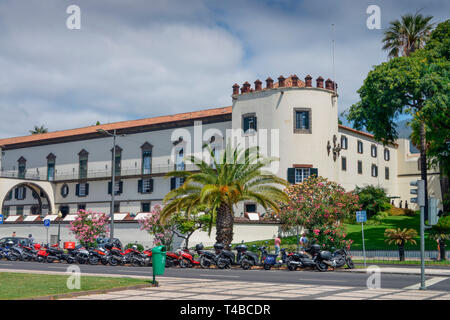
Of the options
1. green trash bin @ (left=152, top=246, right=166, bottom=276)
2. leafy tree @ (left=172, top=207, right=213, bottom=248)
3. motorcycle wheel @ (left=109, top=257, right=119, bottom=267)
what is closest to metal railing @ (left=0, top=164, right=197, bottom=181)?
leafy tree @ (left=172, top=207, right=213, bottom=248)

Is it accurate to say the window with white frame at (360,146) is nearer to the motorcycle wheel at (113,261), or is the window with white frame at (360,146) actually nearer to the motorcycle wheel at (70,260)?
the motorcycle wheel at (113,261)

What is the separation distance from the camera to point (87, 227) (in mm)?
41531

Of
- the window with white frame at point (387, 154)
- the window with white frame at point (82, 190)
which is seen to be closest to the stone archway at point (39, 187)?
the window with white frame at point (82, 190)

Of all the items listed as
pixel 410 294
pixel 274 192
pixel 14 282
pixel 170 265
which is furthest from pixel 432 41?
pixel 14 282

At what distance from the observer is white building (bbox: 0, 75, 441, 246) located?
145ft

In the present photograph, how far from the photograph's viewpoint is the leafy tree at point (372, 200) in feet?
170

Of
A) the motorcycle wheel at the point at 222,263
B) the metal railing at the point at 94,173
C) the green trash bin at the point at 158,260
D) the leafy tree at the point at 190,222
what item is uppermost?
the metal railing at the point at 94,173

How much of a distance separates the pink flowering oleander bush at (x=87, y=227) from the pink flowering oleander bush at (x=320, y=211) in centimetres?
1653

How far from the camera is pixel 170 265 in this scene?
27344 mm

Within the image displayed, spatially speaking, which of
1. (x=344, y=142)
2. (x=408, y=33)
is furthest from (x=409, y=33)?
(x=344, y=142)

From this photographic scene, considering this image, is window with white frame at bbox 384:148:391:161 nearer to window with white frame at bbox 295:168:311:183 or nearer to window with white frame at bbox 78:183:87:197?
window with white frame at bbox 295:168:311:183

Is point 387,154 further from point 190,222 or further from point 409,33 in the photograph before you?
point 190,222

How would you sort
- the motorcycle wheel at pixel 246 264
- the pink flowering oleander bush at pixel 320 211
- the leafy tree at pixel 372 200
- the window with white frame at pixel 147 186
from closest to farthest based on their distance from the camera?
the motorcycle wheel at pixel 246 264 → the pink flowering oleander bush at pixel 320 211 → the leafy tree at pixel 372 200 → the window with white frame at pixel 147 186
